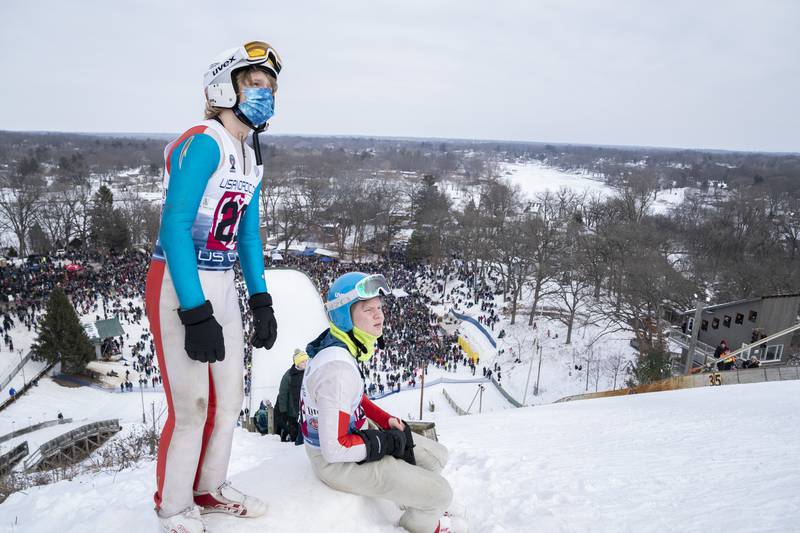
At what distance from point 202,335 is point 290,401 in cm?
409

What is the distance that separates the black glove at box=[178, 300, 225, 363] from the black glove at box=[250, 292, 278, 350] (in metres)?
0.55

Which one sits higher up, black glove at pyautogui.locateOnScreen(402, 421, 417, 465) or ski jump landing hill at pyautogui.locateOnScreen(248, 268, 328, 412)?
black glove at pyautogui.locateOnScreen(402, 421, 417, 465)

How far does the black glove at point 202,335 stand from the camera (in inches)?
99.0

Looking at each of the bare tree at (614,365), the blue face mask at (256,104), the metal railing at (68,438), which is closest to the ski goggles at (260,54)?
the blue face mask at (256,104)

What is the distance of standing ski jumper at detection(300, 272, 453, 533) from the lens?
2.93m

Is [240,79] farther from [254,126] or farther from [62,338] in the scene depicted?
[62,338]

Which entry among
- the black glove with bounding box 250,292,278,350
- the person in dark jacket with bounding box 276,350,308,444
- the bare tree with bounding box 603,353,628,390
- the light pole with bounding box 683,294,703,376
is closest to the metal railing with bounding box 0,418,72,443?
the person in dark jacket with bounding box 276,350,308,444

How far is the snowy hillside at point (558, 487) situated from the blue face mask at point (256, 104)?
235 cm

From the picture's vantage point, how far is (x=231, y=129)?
2.79m

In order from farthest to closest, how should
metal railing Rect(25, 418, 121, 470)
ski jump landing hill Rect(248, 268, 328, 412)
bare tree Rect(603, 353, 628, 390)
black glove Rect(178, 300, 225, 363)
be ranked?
1. bare tree Rect(603, 353, 628, 390)
2. ski jump landing hill Rect(248, 268, 328, 412)
3. metal railing Rect(25, 418, 121, 470)
4. black glove Rect(178, 300, 225, 363)

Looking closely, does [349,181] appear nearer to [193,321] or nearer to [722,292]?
[722,292]

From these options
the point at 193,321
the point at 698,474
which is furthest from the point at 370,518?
the point at 698,474

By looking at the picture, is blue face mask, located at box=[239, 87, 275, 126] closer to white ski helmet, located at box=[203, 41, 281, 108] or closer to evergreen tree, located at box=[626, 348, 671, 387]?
white ski helmet, located at box=[203, 41, 281, 108]

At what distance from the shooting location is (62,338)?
19594 mm
